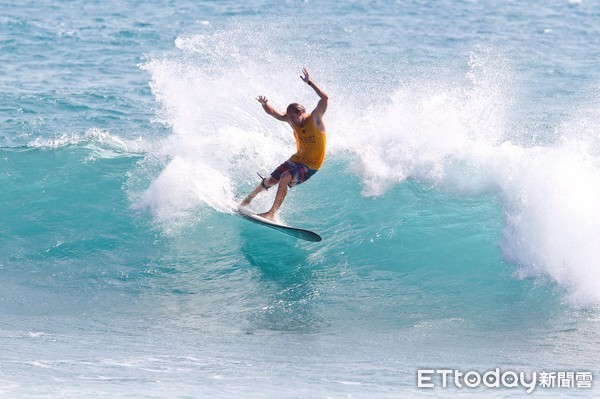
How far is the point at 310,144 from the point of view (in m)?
11.5

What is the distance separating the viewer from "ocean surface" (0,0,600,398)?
919 centimetres

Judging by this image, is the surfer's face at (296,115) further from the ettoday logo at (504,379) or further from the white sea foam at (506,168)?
the ettoday logo at (504,379)

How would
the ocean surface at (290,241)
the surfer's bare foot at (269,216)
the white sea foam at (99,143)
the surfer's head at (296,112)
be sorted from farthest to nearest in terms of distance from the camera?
the white sea foam at (99,143)
the surfer's bare foot at (269,216)
the surfer's head at (296,112)
the ocean surface at (290,241)

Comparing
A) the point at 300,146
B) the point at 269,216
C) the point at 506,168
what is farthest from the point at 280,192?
the point at 506,168

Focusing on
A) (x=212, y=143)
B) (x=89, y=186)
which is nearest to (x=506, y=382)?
(x=212, y=143)

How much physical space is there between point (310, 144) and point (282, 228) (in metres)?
1.27

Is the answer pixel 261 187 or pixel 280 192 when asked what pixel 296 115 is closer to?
pixel 280 192

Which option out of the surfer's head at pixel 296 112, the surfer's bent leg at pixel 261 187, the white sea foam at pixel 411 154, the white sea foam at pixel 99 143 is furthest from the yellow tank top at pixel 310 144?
the white sea foam at pixel 99 143

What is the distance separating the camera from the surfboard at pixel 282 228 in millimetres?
11773

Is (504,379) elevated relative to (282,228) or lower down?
lower down

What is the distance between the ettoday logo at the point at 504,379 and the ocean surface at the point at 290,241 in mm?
54

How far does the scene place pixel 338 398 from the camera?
26.8 feet

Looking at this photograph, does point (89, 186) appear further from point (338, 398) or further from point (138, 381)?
point (338, 398)

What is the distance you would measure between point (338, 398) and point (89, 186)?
759cm
